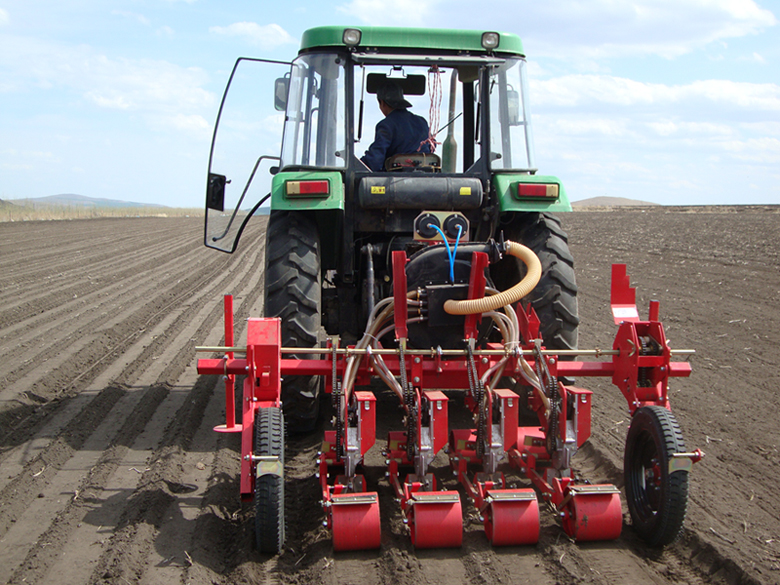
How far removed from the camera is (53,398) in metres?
5.34

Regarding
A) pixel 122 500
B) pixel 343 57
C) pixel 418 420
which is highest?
pixel 343 57

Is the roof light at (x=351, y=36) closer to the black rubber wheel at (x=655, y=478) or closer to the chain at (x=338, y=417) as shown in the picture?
the chain at (x=338, y=417)

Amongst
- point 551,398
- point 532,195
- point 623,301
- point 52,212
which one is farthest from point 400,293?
point 52,212

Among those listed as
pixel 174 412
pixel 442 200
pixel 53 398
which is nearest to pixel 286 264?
pixel 442 200

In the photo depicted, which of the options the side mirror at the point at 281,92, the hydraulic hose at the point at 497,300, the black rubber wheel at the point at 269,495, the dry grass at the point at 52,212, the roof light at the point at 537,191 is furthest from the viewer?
the dry grass at the point at 52,212

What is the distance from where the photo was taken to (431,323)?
3.69 meters

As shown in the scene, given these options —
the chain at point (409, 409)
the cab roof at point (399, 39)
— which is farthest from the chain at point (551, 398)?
the cab roof at point (399, 39)

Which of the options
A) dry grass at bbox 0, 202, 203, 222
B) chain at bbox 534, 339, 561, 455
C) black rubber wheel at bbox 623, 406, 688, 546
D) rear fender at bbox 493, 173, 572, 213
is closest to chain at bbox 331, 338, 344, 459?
chain at bbox 534, 339, 561, 455

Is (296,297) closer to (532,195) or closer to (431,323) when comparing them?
(431,323)

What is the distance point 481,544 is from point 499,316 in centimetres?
116

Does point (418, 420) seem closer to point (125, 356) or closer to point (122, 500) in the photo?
point (122, 500)

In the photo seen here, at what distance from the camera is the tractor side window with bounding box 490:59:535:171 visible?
477cm

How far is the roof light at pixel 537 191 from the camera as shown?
4.38 metres

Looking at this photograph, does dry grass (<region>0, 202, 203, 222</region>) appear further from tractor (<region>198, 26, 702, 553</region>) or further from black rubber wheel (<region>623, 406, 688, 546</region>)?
black rubber wheel (<region>623, 406, 688, 546</region>)
